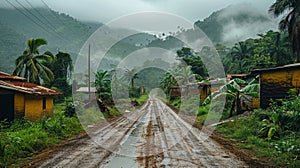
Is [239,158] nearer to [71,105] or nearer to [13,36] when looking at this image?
[71,105]

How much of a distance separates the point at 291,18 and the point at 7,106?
2206 centimetres

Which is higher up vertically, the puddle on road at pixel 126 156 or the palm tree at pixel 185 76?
the palm tree at pixel 185 76

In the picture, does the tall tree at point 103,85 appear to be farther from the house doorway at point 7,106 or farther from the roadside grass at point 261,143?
the roadside grass at point 261,143

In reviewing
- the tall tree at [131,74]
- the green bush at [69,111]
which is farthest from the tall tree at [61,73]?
the tall tree at [131,74]

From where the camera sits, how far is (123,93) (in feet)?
175

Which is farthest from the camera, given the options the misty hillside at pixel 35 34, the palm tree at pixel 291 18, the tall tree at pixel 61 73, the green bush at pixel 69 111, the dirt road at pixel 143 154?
the misty hillside at pixel 35 34

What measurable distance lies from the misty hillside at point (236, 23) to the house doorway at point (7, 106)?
329 feet

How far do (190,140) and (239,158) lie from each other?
3240mm

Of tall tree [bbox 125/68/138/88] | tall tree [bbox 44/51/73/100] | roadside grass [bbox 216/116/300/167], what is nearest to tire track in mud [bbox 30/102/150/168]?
roadside grass [bbox 216/116/300/167]

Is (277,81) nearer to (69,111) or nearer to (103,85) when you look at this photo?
(69,111)

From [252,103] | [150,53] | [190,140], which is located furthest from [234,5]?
[190,140]

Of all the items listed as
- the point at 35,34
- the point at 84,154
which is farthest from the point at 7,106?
the point at 35,34

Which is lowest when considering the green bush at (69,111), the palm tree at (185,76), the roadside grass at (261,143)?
the roadside grass at (261,143)

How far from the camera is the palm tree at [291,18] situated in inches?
858
